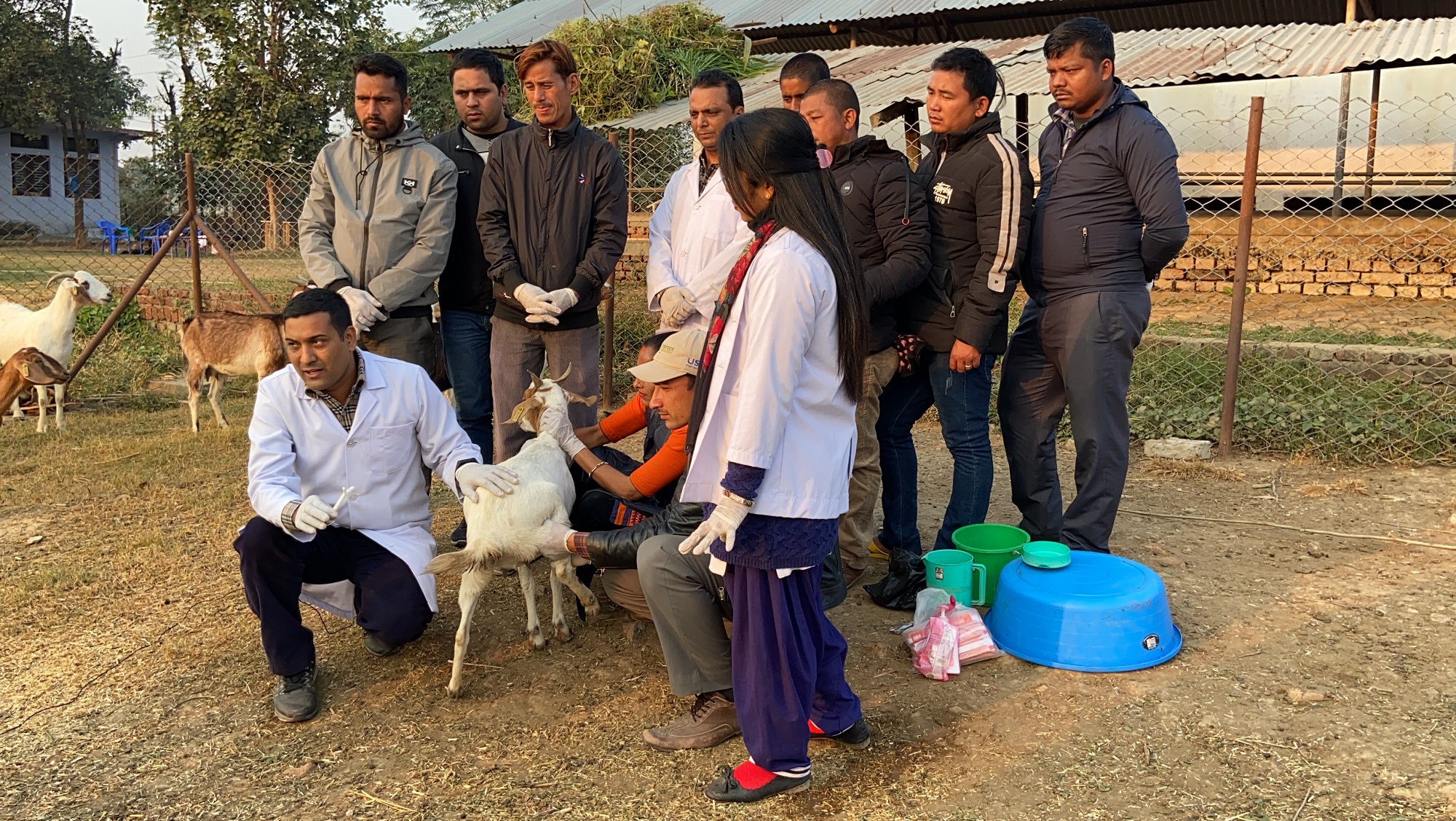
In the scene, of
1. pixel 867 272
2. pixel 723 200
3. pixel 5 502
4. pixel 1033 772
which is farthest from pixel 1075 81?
pixel 5 502

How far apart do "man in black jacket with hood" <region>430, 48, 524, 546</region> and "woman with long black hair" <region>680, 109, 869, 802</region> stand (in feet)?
7.29

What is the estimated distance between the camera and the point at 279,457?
3127 millimetres

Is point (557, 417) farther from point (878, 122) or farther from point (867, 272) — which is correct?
point (878, 122)

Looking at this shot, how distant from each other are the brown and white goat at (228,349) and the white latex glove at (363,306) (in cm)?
327

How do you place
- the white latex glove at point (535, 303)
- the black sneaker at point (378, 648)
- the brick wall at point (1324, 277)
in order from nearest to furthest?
the black sneaker at point (378, 648)
the white latex glove at point (535, 303)
the brick wall at point (1324, 277)

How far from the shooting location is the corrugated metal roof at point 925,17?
11459mm

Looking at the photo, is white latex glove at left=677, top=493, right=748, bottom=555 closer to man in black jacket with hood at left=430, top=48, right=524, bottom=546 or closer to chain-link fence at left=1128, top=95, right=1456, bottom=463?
man in black jacket with hood at left=430, top=48, right=524, bottom=546

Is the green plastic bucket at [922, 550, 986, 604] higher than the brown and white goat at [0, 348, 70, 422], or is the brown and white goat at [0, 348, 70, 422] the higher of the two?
the brown and white goat at [0, 348, 70, 422]

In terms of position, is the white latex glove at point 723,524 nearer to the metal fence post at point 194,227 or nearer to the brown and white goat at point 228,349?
the brown and white goat at point 228,349

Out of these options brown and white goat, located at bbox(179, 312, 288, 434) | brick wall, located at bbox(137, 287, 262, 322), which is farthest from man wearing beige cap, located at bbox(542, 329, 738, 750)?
brick wall, located at bbox(137, 287, 262, 322)

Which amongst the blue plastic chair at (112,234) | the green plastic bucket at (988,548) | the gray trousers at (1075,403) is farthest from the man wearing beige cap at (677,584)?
the blue plastic chair at (112,234)

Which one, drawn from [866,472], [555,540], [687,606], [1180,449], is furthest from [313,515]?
[1180,449]

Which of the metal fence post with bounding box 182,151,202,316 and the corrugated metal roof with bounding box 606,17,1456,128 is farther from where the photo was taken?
the corrugated metal roof with bounding box 606,17,1456,128

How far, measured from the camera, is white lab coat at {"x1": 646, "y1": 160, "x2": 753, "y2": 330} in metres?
3.77
